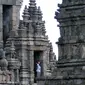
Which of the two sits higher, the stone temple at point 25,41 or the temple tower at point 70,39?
the temple tower at point 70,39

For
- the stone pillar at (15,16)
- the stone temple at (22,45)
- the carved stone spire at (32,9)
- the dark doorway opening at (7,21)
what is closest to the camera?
the stone temple at (22,45)

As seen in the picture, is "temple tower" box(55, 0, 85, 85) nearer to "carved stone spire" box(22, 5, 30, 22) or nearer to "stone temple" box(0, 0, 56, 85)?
"stone temple" box(0, 0, 56, 85)

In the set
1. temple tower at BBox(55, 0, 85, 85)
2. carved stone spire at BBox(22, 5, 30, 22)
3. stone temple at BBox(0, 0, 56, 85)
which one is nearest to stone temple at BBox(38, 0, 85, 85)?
temple tower at BBox(55, 0, 85, 85)

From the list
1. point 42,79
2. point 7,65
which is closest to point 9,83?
point 7,65

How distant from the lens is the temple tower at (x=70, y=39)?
30516mm

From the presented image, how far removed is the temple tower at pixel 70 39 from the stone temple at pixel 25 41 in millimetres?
24566

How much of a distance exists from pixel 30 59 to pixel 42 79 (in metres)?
26.9

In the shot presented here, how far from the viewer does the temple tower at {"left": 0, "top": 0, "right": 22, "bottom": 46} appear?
194ft

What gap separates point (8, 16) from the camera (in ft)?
197

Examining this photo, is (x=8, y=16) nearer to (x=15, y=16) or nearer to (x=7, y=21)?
(x=7, y=21)

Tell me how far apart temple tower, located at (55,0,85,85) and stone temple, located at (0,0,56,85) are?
2457 centimetres

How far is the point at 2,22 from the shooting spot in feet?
195

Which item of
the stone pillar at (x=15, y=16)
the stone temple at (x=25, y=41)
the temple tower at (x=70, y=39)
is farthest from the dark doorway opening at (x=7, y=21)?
the temple tower at (x=70, y=39)

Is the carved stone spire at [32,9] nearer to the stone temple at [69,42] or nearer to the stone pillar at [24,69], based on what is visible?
the stone pillar at [24,69]
